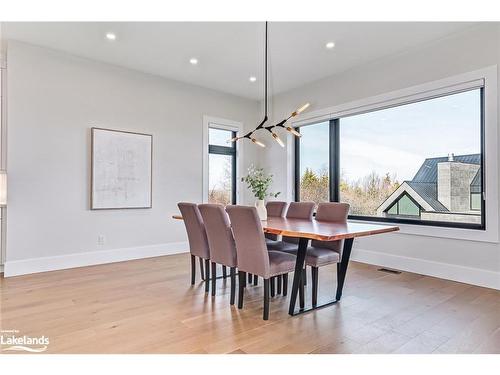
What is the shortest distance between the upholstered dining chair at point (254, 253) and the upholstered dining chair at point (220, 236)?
14 centimetres

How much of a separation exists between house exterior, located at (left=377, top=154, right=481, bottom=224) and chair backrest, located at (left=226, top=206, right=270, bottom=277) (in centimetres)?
266

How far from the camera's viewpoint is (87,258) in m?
4.35

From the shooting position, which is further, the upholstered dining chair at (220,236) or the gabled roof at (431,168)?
the gabled roof at (431,168)

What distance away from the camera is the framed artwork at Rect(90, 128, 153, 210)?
4441 mm

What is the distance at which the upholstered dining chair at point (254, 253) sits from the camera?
8.36 feet

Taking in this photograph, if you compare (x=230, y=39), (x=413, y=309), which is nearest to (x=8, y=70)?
(x=230, y=39)

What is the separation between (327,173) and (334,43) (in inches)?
84.0

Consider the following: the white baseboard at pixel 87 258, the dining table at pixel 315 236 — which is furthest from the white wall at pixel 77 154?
the dining table at pixel 315 236

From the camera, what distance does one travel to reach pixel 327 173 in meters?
5.34

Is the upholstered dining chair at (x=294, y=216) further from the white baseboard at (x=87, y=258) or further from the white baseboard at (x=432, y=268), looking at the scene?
the white baseboard at (x=87, y=258)

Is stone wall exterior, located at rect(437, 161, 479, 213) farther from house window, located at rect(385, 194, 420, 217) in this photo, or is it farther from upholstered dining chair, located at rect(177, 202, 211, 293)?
upholstered dining chair, located at rect(177, 202, 211, 293)

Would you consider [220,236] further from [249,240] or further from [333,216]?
[333,216]

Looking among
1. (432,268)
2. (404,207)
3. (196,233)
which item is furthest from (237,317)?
(404,207)

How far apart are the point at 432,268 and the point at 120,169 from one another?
445 centimetres
